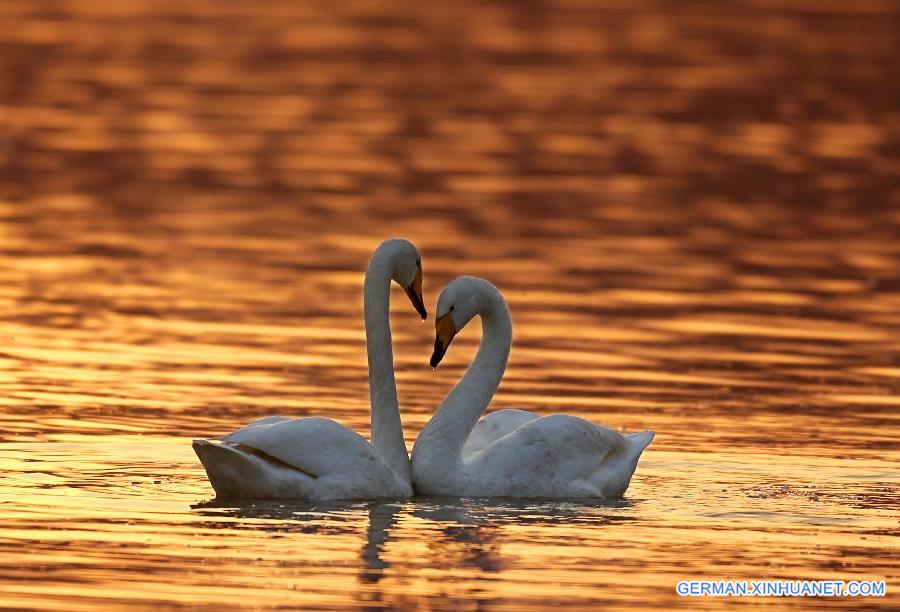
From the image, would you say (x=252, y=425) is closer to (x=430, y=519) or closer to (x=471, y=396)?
(x=430, y=519)

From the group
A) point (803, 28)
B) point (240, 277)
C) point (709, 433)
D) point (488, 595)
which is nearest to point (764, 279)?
point (240, 277)

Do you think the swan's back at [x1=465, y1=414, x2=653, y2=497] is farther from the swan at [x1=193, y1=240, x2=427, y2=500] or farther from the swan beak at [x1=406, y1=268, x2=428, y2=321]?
the swan beak at [x1=406, y1=268, x2=428, y2=321]

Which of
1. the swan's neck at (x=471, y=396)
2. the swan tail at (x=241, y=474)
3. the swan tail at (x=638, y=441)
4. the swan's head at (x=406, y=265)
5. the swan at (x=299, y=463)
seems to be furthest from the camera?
the swan's head at (x=406, y=265)

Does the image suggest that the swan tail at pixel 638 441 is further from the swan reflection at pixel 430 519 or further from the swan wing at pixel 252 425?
the swan wing at pixel 252 425

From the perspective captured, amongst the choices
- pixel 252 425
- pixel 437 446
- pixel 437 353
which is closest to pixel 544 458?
pixel 437 446

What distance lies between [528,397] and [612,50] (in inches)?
879

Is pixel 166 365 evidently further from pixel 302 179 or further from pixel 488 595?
pixel 302 179

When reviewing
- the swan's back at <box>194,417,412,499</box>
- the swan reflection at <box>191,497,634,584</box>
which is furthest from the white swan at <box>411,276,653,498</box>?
the swan's back at <box>194,417,412,499</box>

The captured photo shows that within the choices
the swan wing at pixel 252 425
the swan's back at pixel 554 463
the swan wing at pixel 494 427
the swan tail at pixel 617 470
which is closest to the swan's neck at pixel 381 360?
the swan's back at pixel 554 463

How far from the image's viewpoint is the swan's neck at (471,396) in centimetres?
1420

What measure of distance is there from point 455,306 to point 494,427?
88 centimetres

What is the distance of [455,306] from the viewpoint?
573 inches

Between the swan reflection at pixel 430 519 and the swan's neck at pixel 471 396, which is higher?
the swan's neck at pixel 471 396

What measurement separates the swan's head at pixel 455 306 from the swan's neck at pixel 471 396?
0.10 metres
